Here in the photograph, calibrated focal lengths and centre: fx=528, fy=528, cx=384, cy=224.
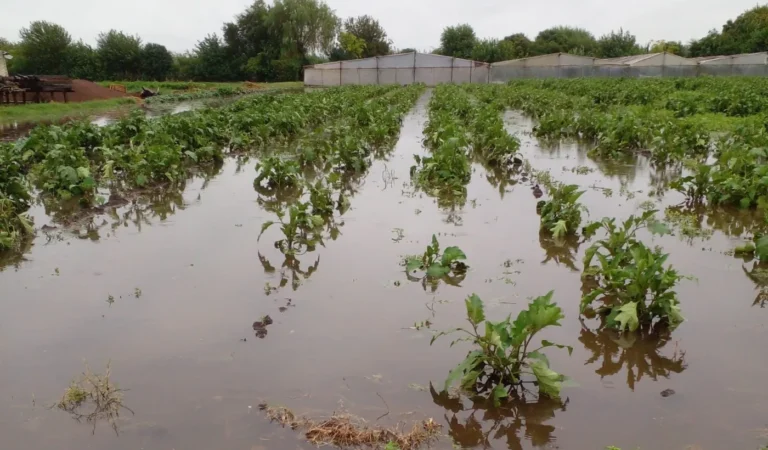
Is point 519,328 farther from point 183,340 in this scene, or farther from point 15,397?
point 15,397

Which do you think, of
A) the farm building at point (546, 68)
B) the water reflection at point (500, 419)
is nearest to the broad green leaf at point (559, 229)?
the water reflection at point (500, 419)

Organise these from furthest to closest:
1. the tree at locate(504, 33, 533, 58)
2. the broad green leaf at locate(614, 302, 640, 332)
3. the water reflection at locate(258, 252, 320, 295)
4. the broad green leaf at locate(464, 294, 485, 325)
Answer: the tree at locate(504, 33, 533, 58)
the water reflection at locate(258, 252, 320, 295)
the broad green leaf at locate(614, 302, 640, 332)
the broad green leaf at locate(464, 294, 485, 325)

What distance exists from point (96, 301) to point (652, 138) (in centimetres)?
1050

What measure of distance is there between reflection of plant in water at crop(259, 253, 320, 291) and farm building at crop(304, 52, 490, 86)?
40092mm

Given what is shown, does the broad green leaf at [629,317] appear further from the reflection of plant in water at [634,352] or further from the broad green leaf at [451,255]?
the broad green leaf at [451,255]

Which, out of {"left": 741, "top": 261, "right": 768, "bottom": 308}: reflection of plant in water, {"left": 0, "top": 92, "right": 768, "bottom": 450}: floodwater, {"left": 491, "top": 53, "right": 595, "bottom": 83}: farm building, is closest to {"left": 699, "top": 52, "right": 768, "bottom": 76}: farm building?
{"left": 491, "top": 53, "right": 595, "bottom": 83}: farm building

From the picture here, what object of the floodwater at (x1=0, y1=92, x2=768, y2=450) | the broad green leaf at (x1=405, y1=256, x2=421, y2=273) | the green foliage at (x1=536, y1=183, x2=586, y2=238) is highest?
the green foliage at (x1=536, y1=183, x2=586, y2=238)

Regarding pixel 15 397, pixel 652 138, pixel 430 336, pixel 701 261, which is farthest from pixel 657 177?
pixel 15 397

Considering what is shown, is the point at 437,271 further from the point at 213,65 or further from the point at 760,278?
the point at 213,65

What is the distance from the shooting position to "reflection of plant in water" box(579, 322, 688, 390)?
347 cm

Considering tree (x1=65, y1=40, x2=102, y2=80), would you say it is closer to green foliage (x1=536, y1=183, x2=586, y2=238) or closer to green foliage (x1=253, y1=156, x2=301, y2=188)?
green foliage (x1=253, y1=156, x2=301, y2=188)

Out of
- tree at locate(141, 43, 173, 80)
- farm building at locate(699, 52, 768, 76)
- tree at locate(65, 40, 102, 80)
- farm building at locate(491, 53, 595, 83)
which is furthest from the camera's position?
tree at locate(141, 43, 173, 80)

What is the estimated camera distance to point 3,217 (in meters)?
6.04

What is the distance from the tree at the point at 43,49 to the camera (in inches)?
2144
